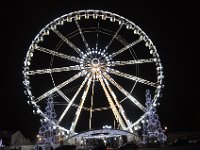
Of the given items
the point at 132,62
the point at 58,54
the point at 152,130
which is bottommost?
the point at 152,130

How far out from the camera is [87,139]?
5038 centimetres

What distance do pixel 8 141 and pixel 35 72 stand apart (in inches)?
1175

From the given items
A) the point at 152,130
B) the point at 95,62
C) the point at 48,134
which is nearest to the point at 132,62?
the point at 95,62

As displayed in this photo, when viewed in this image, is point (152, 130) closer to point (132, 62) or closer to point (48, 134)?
point (132, 62)

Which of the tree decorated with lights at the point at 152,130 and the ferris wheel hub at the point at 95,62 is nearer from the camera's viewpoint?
the ferris wheel hub at the point at 95,62

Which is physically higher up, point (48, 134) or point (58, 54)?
point (58, 54)

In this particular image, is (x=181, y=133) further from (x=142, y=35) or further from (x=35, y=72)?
(x=35, y=72)

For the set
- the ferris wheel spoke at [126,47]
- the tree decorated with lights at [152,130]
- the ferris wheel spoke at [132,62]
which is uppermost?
the ferris wheel spoke at [126,47]

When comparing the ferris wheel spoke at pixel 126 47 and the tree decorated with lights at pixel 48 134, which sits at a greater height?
the ferris wheel spoke at pixel 126 47

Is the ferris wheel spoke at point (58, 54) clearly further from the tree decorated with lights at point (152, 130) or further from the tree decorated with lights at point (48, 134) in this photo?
the tree decorated with lights at point (152, 130)

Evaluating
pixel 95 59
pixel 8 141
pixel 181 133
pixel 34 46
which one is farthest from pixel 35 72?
pixel 181 133

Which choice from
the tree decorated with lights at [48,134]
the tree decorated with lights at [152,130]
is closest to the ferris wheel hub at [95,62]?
the tree decorated with lights at [48,134]

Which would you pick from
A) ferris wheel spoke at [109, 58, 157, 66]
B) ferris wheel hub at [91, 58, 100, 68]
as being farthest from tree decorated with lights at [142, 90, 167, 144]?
ferris wheel hub at [91, 58, 100, 68]

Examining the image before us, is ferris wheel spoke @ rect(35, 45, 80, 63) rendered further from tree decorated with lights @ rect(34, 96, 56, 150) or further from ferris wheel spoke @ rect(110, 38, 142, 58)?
tree decorated with lights @ rect(34, 96, 56, 150)
